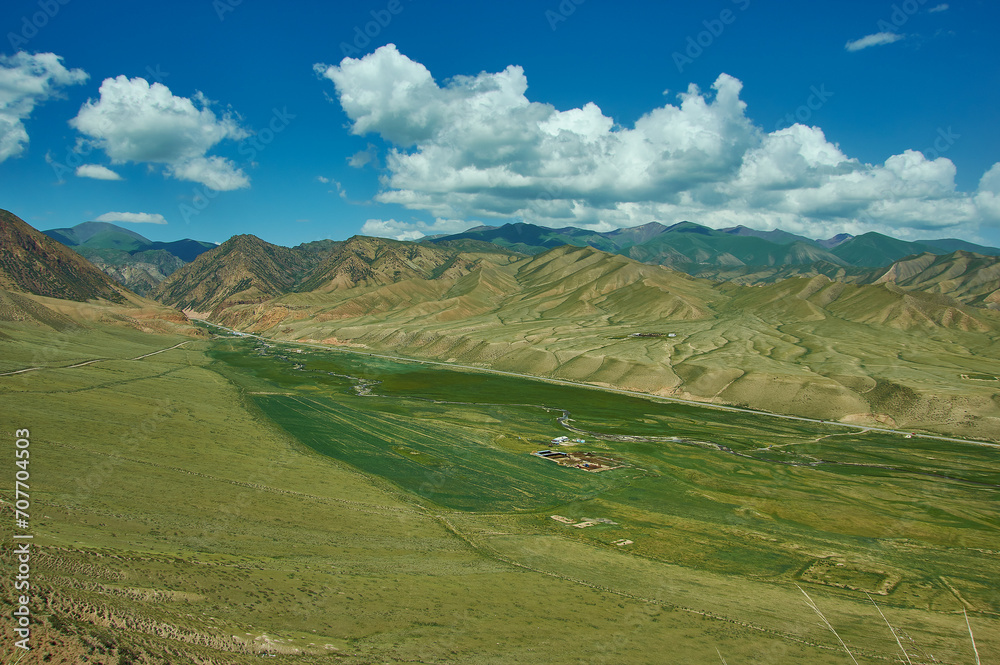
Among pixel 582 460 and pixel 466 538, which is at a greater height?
pixel 582 460

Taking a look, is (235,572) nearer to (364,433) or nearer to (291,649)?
(291,649)

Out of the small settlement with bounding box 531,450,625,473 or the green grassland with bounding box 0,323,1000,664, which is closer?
the green grassland with bounding box 0,323,1000,664

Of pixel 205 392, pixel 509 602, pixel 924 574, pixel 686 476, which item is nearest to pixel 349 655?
pixel 509 602

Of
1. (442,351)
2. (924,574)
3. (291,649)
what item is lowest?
(924,574)

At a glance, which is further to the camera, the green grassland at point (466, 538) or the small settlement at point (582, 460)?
the small settlement at point (582, 460)

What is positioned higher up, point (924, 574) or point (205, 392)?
point (205, 392)

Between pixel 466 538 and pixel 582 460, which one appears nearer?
pixel 466 538

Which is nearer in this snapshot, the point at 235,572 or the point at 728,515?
the point at 235,572

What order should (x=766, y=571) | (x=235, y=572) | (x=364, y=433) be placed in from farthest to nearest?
(x=364, y=433) < (x=766, y=571) < (x=235, y=572)
